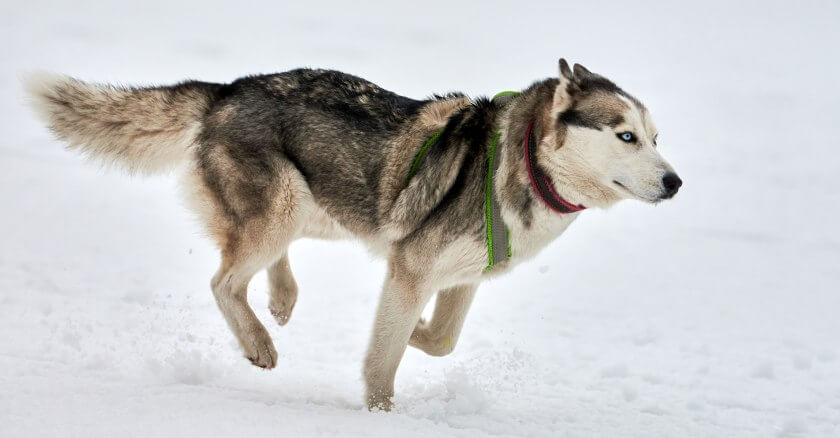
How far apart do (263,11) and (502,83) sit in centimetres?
735

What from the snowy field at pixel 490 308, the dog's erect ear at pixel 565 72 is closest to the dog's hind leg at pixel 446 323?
the snowy field at pixel 490 308

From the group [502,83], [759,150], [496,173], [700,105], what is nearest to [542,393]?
[496,173]

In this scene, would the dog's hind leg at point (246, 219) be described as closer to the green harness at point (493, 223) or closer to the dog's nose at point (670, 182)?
the green harness at point (493, 223)

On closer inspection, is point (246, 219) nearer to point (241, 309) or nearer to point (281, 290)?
point (241, 309)

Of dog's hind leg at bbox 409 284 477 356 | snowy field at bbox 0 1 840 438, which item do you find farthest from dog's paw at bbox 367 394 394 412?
dog's hind leg at bbox 409 284 477 356

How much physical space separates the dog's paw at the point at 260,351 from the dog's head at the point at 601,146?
1.74 metres

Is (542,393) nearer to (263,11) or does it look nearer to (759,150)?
(759,150)

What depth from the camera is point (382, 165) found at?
4.36 meters

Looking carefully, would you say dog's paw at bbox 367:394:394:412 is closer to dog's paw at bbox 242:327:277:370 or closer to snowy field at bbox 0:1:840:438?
snowy field at bbox 0:1:840:438

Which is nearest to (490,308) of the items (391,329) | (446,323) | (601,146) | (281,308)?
(446,323)

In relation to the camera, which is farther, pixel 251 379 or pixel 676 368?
pixel 676 368

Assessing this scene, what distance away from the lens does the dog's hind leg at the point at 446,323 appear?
4680mm

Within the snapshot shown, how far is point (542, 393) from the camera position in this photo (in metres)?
4.86

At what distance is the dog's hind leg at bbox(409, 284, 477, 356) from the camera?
4680mm
